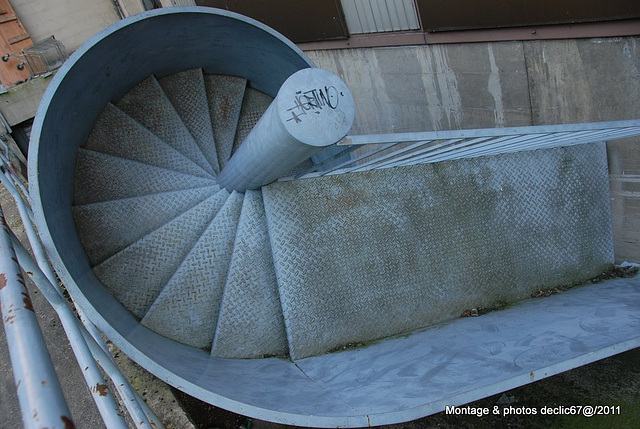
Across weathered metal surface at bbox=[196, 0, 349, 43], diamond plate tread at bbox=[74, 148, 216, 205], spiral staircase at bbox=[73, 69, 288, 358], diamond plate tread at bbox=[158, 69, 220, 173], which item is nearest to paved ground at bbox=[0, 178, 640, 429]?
spiral staircase at bbox=[73, 69, 288, 358]

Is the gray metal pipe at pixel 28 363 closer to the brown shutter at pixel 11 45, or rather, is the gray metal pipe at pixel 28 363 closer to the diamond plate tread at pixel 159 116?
the diamond plate tread at pixel 159 116

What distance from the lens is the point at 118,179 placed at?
338cm

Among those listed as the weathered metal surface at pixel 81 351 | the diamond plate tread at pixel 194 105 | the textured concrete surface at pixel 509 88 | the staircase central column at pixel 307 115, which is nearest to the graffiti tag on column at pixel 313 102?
the staircase central column at pixel 307 115

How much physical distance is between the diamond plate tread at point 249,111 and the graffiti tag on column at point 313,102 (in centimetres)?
215

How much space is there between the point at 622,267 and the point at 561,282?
2.12 ft

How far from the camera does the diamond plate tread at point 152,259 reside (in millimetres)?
3107

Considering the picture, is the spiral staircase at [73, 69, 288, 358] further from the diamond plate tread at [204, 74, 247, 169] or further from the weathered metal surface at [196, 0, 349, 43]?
the weathered metal surface at [196, 0, 349, 43]

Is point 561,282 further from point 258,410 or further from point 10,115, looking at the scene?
point 10,115

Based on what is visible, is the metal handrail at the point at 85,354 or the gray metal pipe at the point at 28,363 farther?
the metal handrail at the point at 85,354

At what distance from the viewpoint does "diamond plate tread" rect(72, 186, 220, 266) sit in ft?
10.3

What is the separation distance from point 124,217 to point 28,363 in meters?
2.44

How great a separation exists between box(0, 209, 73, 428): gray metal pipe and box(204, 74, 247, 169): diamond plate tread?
284 cm

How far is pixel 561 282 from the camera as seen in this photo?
3961 millimetres

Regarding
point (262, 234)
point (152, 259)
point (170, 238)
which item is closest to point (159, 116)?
point (170, 238)
